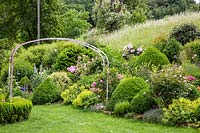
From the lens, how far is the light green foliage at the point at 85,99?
37.0 feet

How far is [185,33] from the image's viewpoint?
57.2 feet

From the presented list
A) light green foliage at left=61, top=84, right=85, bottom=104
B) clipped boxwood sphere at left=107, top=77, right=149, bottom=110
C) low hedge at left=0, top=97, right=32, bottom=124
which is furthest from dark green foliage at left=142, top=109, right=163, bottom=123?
light green foliage at left=61, top=84, right=85, bottom=104

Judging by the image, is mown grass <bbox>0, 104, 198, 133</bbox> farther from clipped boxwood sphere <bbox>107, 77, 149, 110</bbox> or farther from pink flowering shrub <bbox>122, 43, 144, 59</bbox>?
pink flowering shrub <bbox>122, 43, 144, 59</bbox>

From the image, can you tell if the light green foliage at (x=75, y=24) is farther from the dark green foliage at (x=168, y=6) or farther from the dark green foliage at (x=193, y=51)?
the dark green foliage at (x=193, y=51)

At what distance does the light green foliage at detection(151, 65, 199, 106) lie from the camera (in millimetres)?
9328

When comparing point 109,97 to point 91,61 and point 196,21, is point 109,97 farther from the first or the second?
point 196,21

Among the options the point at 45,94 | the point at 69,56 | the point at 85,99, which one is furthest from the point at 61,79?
the point at 85,99

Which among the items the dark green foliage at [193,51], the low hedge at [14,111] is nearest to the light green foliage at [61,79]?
the low hedge at [14,111]

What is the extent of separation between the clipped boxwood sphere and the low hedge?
2225 millimetres

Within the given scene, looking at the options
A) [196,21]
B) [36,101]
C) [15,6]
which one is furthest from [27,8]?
[36,101]

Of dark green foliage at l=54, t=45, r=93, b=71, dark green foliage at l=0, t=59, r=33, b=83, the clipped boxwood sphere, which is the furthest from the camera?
dark green foliage at l=54, t=45, r=93, b=71

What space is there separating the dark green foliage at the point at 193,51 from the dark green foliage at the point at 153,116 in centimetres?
588

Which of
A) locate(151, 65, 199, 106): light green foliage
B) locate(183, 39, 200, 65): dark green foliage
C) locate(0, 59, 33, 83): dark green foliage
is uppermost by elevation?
locate(183, 39, 200, 65): dark green foliage

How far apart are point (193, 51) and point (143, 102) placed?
20.9ft
